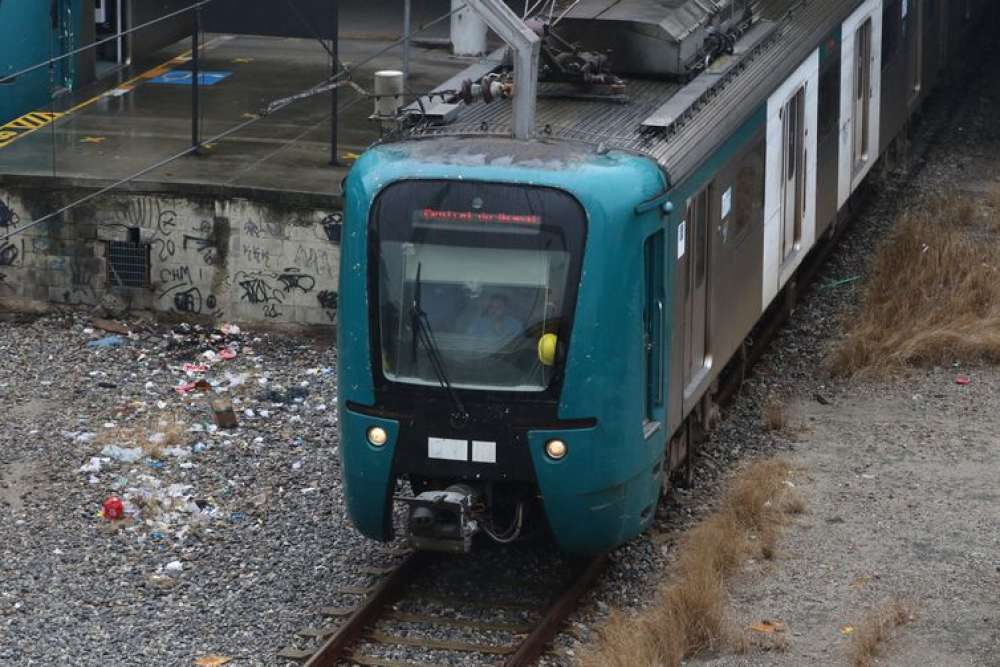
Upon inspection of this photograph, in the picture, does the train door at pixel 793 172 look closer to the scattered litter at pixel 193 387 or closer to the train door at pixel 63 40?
the scattered litter at pixel 193 387

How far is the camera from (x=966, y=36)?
28609 mm

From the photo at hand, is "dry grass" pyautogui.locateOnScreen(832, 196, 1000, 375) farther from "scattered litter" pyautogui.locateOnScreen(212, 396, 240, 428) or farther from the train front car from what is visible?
the train front car

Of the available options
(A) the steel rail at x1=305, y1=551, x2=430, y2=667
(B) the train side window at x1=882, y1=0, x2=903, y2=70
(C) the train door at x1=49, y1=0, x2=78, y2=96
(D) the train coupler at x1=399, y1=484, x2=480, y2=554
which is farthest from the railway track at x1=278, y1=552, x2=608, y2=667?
(C) the train door at x1=49, y1=0, x2=78, y2=96

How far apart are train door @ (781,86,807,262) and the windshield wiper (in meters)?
4.79

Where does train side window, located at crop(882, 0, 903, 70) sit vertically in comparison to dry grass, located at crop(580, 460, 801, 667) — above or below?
above

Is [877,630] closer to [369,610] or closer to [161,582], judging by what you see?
[369,610]

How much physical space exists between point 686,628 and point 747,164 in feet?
12.8

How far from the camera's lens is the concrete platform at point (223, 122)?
18.1 metres

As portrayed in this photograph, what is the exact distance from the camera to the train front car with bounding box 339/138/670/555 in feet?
32.7

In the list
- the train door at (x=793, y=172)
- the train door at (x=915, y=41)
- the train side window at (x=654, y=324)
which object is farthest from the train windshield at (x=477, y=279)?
the train door at (x=915, y=41)

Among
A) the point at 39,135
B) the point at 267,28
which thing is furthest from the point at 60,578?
the point at 39,135

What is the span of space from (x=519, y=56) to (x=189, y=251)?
7.46m

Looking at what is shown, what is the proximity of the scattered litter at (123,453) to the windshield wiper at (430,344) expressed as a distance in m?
4.09

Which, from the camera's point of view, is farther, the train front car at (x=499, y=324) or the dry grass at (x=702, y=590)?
the train front car at (x=499, y=324)
